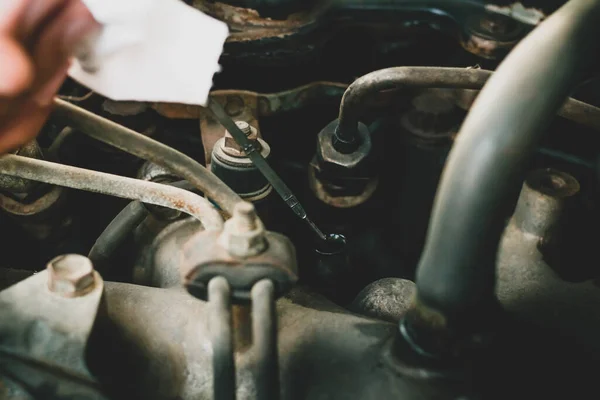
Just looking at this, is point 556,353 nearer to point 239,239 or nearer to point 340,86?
point 239,239

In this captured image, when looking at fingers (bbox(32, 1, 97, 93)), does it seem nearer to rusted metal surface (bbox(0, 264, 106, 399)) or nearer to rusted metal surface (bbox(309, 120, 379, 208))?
rusted metal surface (bbox(0, 264, 106, 399))

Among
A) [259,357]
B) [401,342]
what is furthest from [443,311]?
[259,357]

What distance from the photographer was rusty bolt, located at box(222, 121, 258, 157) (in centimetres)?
81

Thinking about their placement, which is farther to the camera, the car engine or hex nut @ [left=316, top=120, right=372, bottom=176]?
hex nut @ [left=316, top=120, right=372, bottom=176]

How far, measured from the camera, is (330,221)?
1.02 metres

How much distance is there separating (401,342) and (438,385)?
0.18 feet

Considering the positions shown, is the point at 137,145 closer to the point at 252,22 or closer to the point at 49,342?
the point at 49,342

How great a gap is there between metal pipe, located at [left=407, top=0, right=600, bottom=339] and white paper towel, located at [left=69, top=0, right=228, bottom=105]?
0.31 meters

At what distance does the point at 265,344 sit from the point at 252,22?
604 millimetres

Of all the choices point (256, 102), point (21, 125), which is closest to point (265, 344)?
point (21, 125)

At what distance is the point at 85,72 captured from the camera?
63 centimetres

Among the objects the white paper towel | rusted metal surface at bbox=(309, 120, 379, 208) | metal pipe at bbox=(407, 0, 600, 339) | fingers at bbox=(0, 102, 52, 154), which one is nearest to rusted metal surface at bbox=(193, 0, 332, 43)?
rusted metal surface at bbox=(309, 120, 379, 208)

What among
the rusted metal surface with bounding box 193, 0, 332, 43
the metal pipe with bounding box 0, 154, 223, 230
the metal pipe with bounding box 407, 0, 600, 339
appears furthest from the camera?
the rusted metal surface with bounding box 193, 0, 332, 43

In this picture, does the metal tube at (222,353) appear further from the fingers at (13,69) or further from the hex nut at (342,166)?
the hex nut at (342,166)
